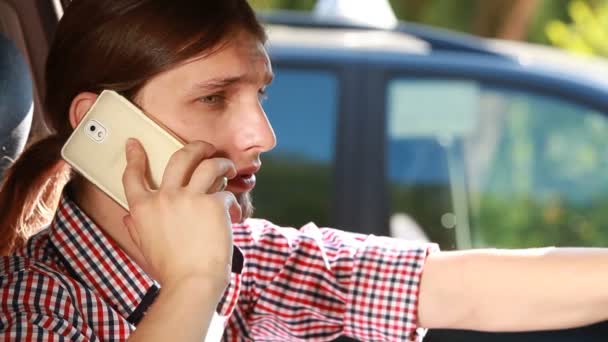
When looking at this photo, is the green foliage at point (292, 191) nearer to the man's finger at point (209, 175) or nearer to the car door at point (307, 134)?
the car door at point (307, 134)

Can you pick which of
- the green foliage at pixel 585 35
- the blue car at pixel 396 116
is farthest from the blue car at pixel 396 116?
the green foliage at pixel 585 35

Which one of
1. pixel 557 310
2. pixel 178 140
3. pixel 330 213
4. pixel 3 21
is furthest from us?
pixel 330 213

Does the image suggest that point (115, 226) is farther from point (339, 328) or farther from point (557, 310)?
point (557, 310)

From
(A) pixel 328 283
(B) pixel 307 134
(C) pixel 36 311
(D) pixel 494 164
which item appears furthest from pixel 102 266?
(D) pixel 494 164

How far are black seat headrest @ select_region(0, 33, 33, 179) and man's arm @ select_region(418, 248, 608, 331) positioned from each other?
2.41 ft

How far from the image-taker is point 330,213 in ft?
14.5

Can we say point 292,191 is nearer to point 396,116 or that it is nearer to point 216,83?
point 396,116

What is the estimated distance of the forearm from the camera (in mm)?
1607

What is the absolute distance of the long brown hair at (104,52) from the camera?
1.95 meters

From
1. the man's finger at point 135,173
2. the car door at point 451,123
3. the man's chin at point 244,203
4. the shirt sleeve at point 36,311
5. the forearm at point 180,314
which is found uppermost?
the man's finger at point 135,173

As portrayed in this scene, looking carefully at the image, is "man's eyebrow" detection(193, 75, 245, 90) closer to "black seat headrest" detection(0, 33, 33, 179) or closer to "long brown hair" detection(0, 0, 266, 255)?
"long brown hair" detection(0, 0, 266, 255)

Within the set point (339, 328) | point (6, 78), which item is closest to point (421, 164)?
point (339, 328)

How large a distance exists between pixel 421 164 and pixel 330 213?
382 mm

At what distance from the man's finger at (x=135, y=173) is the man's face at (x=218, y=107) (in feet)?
0.27
